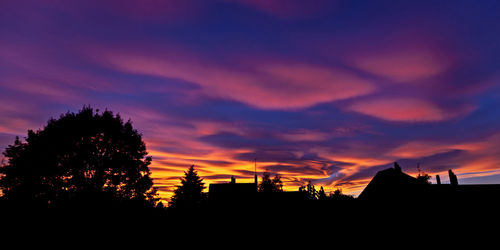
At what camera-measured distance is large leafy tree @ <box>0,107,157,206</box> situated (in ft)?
69.7

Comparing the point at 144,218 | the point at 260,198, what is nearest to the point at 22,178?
the point at 144,218

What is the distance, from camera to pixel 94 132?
24.5 m

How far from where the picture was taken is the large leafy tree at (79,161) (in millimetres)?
21250

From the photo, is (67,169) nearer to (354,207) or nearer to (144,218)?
(144,218)

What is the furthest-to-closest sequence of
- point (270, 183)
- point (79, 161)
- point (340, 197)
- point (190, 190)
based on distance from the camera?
point (270, 183) → point (190, 190) → point (79, 161) → point (340, 197)

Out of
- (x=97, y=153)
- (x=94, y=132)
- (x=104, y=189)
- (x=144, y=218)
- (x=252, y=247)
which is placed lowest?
(x=252, y=247)

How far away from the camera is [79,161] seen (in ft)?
74.0

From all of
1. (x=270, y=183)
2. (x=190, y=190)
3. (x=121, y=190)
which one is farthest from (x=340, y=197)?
(x=270, y=183)

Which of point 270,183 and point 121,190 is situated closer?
point 121,190

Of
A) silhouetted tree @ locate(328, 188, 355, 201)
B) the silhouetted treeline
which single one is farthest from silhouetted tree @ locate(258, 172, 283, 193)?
the silhouetted treeline

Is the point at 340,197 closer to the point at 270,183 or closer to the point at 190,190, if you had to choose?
the point at 190,190

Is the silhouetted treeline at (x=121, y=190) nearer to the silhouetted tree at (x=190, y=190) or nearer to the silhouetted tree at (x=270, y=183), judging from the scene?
the silhouetted tree at (x=190, y=190)

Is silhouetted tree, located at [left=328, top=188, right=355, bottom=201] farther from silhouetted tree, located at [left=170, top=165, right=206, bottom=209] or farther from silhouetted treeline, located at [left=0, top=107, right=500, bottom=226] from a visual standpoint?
silhouetted tree, located at [left=170, top=165, right=206, bottom=209]

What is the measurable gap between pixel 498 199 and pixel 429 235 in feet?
16.4
